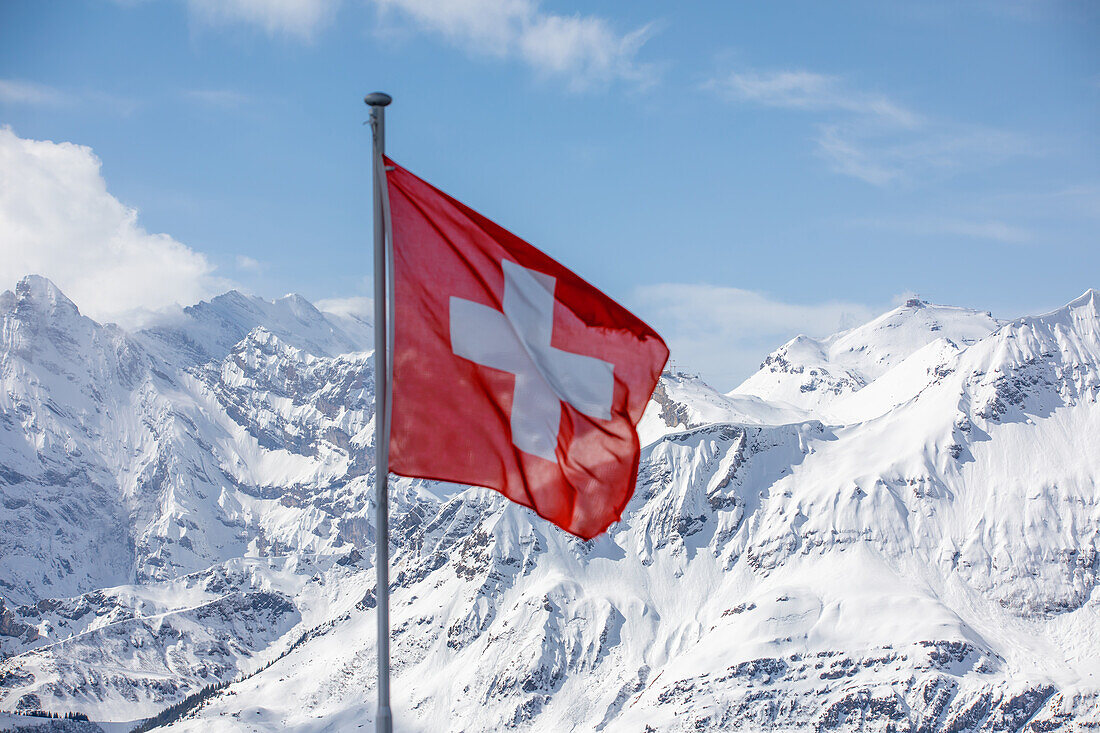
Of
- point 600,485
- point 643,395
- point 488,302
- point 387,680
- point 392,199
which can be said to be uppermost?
point 392,199

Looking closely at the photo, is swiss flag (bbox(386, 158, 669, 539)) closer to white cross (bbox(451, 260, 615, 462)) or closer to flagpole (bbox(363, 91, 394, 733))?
white cross (bbox(451, 260, 615, 462))

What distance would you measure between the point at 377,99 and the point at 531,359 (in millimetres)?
5483

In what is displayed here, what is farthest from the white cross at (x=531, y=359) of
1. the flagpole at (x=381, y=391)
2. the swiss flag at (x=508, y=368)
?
the flagpole at (x=381, y=391)

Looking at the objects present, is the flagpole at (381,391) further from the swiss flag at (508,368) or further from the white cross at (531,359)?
the white cross at (531,359)

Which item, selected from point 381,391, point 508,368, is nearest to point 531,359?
point 508,368

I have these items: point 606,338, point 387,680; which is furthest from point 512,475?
point 387,680

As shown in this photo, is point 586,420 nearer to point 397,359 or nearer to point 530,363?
point 530,363

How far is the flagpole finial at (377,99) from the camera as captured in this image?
740 inches

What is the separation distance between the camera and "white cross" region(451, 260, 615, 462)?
834 inches

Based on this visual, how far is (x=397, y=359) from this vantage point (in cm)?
2052

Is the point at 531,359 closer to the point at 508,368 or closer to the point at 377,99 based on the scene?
the point at 508,368

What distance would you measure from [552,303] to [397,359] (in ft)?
9.99

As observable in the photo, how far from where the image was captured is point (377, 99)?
18.8 meters

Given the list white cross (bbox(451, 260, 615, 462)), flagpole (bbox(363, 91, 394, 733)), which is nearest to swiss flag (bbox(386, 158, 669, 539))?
white cross (bbox(451, 260, 615, 462))
